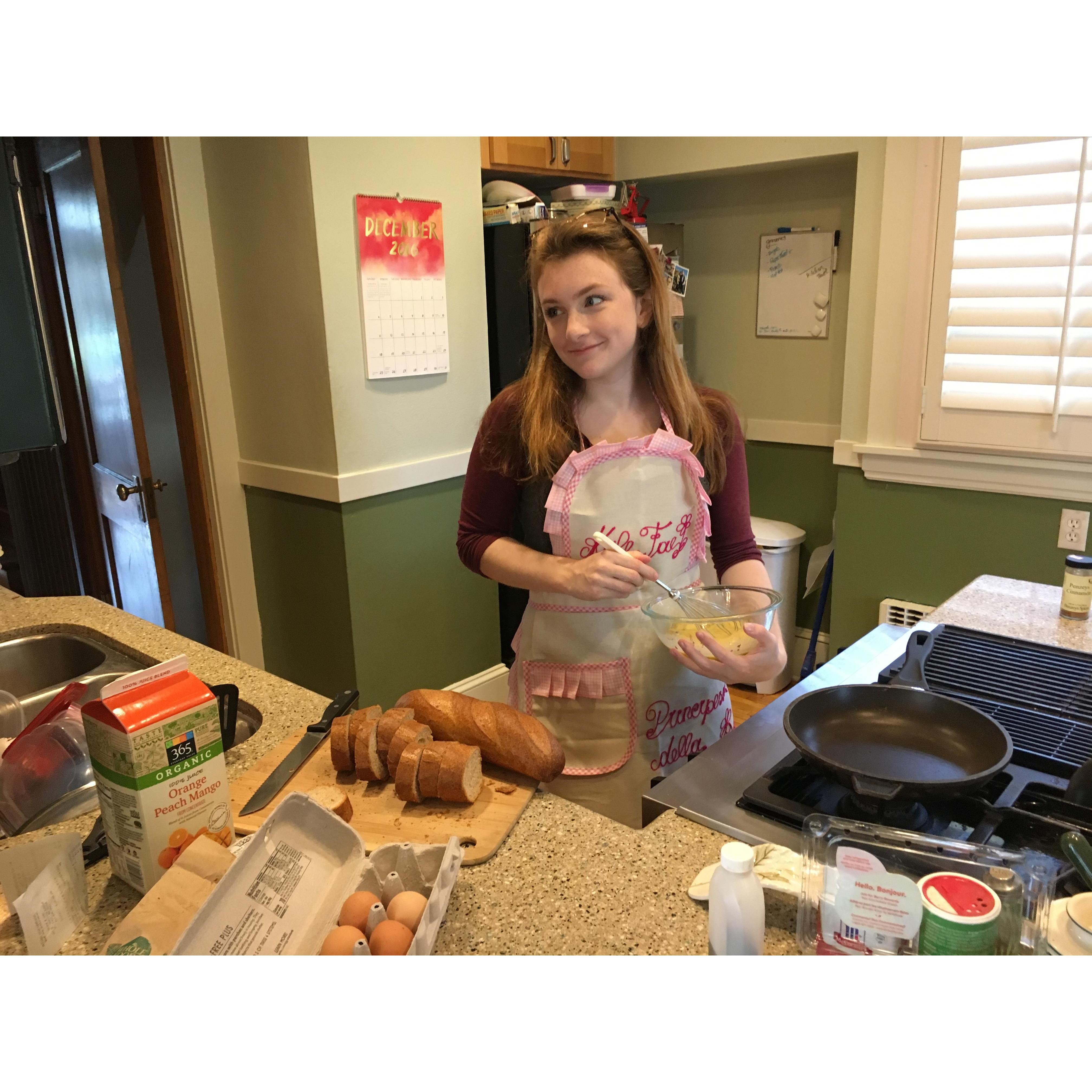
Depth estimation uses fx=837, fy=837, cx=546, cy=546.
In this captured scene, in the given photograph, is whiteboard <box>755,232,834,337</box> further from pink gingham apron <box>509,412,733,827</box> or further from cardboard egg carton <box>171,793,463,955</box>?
cardboard egg carton <box>171,793,463,955</box>

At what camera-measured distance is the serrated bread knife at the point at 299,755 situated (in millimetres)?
1013

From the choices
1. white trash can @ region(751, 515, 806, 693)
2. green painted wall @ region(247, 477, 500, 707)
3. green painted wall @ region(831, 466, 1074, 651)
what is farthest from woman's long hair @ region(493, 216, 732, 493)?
white trash can @ region(751, 515, 806, 693)

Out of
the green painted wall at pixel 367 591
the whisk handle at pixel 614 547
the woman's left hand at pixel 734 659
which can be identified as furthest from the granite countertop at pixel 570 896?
the green painted wall at pixel 367 591

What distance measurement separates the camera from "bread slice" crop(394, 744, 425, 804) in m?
0.98

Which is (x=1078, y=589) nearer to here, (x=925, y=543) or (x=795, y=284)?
(x=925, y=543)

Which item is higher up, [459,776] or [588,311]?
[588,311]

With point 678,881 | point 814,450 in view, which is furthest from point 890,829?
point 814,450

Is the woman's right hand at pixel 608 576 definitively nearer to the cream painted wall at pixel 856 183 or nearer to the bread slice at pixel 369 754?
the bread slice at pixel 369 754

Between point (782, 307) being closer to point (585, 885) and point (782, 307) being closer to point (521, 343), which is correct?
point (521, 343)

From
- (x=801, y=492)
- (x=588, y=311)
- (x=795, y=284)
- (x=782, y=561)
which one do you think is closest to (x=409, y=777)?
(x=588, y=311)

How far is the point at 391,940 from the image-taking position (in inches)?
27.7

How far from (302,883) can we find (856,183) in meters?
2.79

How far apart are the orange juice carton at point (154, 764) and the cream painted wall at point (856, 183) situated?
2.15 m

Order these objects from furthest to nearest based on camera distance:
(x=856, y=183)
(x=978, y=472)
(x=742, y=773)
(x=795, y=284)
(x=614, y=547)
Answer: (x=795, y=284), (x=856, y=183), (x=978, y=472), (x=614, y=547), (x=742, y=773)
